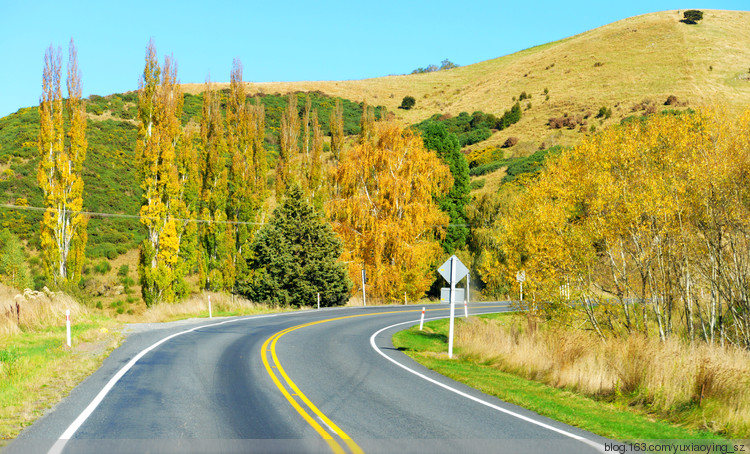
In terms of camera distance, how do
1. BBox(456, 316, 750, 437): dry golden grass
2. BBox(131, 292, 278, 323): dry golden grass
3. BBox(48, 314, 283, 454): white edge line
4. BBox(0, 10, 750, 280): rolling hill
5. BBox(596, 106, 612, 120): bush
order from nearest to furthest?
BBox(48, 314, 283, 454): white edge line
BBox(456, 316, 750, 437): dry golden grass
BBox(131, 292, 278, 323): dry golden grass
BBox(0, 10, 750, 280): rolling hill
BBox(596, 106, 612, 120): bush

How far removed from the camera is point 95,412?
9.14 m

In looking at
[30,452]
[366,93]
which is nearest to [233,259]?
[30,452]

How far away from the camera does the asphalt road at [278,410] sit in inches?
298

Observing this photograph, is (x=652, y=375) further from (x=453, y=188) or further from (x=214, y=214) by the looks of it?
(x=453, y=188)

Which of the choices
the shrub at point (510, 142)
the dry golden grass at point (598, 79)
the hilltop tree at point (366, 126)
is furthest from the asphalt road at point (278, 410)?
the shrub at point (510, 142)

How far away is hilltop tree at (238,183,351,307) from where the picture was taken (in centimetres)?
3912

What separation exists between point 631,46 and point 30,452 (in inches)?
5099

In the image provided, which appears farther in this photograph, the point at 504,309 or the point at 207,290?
the point at 207,290

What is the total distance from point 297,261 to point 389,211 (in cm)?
932

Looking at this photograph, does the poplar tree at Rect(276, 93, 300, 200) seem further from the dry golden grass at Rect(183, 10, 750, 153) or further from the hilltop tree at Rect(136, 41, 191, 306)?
the dry golden grass at Rect(183, 10, 750, 153)

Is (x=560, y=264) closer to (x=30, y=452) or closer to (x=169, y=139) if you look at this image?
(x=30, y=452)

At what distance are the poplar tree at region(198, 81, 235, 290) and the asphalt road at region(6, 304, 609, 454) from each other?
30.7m

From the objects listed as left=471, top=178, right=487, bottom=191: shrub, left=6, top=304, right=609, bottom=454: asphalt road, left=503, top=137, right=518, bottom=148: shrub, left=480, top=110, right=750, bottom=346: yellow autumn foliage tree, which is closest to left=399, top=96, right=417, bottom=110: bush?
left=503, top=137, right=518, bottom=148: shrub

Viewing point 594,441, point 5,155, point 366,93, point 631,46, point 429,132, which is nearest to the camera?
point 594,441
